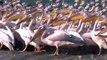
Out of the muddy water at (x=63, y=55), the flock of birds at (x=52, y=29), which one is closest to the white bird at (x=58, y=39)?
the flock of birds at (x=52, y=29)

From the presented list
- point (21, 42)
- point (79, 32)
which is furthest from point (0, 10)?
point (79, 32)

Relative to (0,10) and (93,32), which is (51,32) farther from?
(0,10)

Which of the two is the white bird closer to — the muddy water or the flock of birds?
the flock of birds

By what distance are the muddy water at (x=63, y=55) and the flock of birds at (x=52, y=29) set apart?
0.10 m

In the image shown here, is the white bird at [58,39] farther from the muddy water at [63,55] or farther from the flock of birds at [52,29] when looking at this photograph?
the muddy water at [63,55]

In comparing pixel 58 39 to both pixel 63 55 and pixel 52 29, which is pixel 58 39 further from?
pixel 52 29

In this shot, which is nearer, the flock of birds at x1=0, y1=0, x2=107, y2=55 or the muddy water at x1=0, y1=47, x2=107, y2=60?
the muddy water at x1=0, y1=47, x2=107, y2=60

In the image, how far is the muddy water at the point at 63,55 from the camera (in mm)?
6570

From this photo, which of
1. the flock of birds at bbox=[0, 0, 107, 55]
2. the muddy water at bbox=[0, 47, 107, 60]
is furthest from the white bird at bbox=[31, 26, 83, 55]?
the muddy water at bbox=[0, 47, 107, 60]

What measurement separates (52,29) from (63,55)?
61 cm

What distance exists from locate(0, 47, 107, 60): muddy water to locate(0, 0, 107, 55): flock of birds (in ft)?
0.32

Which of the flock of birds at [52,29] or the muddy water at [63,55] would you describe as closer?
the muddy water at [63,55]

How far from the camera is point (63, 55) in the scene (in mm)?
6668

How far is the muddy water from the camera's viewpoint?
6.57 metres
